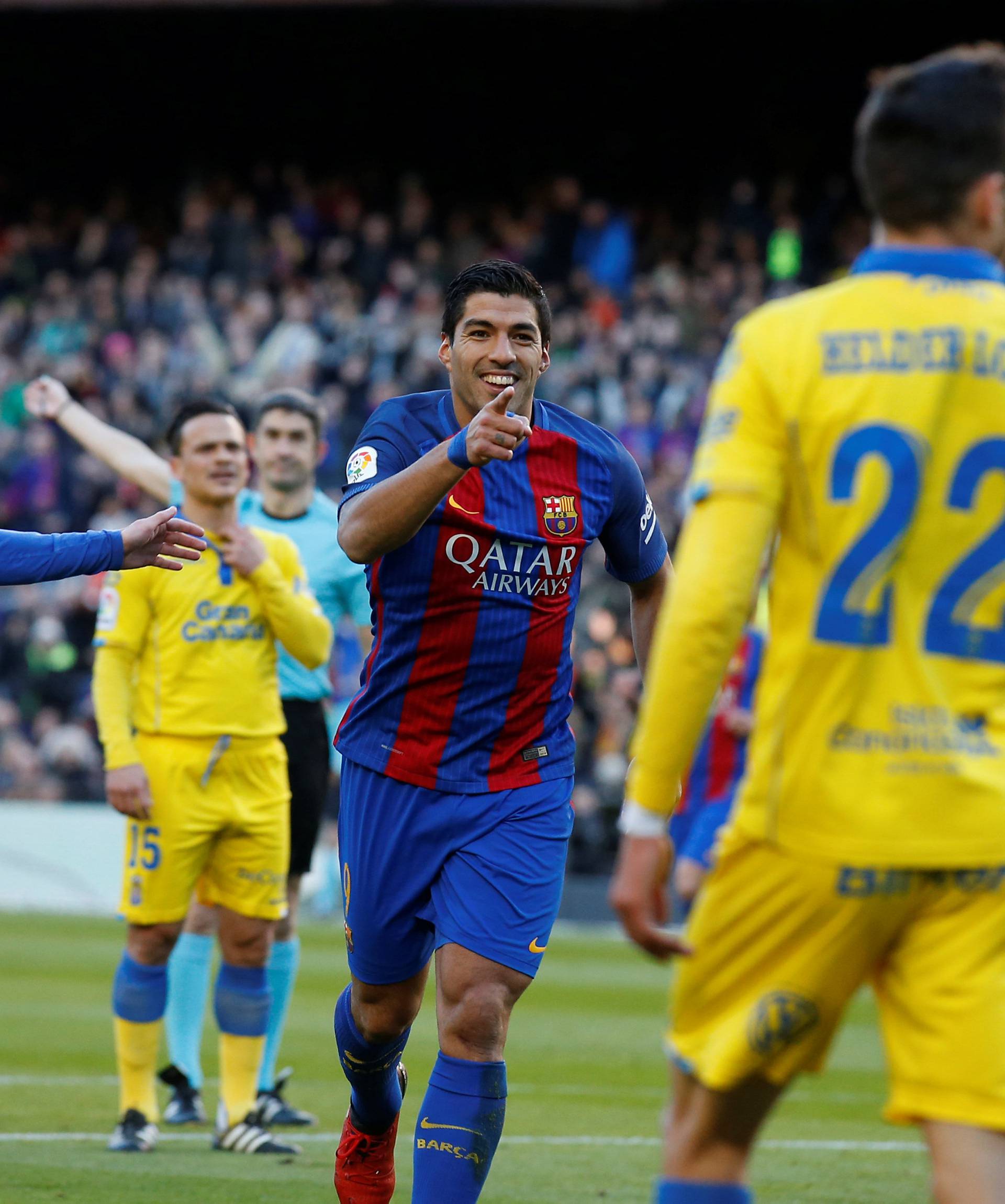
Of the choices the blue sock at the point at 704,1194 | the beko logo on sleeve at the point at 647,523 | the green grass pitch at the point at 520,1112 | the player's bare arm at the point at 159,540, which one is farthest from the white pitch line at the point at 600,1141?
the blue sock at the point at 704,1194

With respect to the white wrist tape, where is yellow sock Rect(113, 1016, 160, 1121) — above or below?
below

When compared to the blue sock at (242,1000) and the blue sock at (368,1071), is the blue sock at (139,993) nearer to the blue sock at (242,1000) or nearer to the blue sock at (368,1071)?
the blue sock at (242,1000)

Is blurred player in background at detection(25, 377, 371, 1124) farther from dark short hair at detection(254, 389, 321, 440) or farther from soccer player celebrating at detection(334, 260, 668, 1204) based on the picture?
soccer player celebrating at detection(334, 260, 668, 1204)

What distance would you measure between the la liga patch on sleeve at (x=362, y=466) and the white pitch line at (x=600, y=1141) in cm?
331

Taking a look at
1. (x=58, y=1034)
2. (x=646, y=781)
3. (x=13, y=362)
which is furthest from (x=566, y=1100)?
(x=13, y=362)

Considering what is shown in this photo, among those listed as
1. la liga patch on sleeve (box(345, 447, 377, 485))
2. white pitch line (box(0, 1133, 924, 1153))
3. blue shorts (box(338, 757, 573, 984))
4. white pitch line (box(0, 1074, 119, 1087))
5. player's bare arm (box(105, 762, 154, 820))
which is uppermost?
la liga patch on sleeve (box(345, 447, 377, 485))

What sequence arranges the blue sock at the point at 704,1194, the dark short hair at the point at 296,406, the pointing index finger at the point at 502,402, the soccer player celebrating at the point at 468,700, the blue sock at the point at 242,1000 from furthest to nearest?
1. the dark short hair at the point at 296,406
2. the blue sock at the point at 242,1000
3. the soccer player celebrating at the point at 468,700
4. the pointing index finger at the point at 502,402
5. the blue sock at the point at 704,1194

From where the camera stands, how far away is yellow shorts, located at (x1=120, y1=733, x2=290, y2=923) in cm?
682

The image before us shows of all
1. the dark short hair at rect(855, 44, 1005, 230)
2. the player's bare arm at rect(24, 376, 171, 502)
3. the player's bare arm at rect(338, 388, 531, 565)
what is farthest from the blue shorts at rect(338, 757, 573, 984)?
the player's bare arm at rect(24, 376, 171, 502)

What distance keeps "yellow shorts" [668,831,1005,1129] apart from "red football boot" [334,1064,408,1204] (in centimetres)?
236

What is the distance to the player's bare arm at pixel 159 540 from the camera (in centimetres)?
537

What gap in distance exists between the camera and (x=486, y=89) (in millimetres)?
27766

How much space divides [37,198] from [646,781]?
26.2 metres

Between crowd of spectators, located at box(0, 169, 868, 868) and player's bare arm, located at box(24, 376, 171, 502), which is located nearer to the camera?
player's bare arm, located at box(24, 376, 171, 502)
